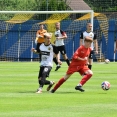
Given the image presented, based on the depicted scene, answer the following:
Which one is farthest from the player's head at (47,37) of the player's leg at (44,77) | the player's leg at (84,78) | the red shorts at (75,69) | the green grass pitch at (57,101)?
the green grass pitch at (57,101)

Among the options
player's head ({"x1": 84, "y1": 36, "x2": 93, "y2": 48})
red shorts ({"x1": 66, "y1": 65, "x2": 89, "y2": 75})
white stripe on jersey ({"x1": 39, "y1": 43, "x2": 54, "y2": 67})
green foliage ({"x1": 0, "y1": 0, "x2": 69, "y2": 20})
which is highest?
player's head ({"x1": 84, "y1": 36, "x2": 93, "y2": 48})

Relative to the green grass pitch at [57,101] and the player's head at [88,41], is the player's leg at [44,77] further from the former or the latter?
the player's head at [88,41]

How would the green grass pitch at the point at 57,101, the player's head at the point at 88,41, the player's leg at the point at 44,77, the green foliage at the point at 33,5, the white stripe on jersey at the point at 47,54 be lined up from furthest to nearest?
the green foliage at the point at 33,5 → the white stripe on jersey at the point at 47,54 → the player's leg at the point at 44,77 → the player's head at the point at 88,41 → the green grass pitch at the point at 57,101

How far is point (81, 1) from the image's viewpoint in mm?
54406

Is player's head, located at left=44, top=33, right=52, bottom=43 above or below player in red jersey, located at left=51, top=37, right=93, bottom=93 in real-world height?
above

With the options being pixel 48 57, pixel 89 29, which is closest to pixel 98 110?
pixel 48 57

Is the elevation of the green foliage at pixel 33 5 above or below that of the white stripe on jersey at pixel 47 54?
below

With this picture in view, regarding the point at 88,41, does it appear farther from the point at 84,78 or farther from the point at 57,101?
the point at 57,101

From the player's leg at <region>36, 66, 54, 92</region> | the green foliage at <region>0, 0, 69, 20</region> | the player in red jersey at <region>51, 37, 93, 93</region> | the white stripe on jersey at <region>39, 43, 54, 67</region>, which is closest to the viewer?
the player in red jersey at <region>51, 37, 93, 93</region>

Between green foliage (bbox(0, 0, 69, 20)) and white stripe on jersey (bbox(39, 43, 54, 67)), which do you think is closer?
white stripe on jersey (bbox(39, 43, 54, 67))

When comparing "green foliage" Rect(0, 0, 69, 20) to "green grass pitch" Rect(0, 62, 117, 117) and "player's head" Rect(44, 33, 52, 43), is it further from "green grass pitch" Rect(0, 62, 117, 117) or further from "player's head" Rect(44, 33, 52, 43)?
"player's head" Rect(44, 33, 52, 43)

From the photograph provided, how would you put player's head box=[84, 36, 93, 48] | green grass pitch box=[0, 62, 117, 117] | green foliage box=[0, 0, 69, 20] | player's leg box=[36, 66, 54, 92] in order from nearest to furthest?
1. green grass pitch box=[0, 62, 117, 117]
2. player's head box=[84, 36, 93, 48]
3. player's leg box=[36, 66, 54, 92]
4. green foliage box=[0, 0, 69, 20]

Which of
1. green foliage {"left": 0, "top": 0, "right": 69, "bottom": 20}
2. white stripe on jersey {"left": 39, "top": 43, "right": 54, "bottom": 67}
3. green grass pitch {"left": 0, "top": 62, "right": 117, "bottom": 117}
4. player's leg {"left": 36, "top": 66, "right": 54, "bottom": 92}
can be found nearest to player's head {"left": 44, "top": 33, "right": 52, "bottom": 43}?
white stripe on jersey {"left": 39, "top": 43, "right": 54, "bottom": 67}

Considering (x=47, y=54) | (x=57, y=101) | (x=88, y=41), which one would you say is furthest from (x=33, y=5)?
(x=57, y=101)
